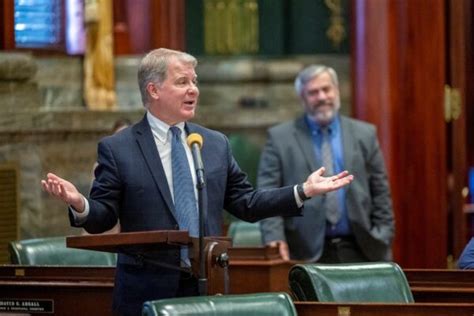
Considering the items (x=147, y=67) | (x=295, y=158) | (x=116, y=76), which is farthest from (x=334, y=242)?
(x=116, y=76)

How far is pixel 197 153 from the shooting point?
4.30m

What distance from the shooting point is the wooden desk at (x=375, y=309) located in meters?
4.24

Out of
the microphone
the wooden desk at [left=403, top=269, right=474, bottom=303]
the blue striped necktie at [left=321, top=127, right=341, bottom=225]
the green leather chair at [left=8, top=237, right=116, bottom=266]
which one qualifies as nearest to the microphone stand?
the microphone

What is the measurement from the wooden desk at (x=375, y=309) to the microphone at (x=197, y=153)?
0.50 metres

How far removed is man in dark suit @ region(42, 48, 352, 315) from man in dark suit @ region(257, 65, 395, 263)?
181 centimetres

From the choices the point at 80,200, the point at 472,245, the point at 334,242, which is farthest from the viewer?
the point at 334,242

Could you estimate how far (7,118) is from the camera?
25.2 ft

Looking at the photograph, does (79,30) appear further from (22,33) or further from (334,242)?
(334,242)

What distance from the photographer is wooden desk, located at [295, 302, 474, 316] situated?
167 inches

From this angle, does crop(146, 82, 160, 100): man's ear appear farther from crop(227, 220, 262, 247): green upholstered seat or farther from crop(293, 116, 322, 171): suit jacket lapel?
crop(227, 220, 262, 247): green upholstered seat

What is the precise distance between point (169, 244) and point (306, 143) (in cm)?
254

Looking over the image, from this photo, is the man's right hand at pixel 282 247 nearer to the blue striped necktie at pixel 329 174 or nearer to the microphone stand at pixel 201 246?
the blue striped necktie at pixel 329 174

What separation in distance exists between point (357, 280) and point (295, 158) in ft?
6.18

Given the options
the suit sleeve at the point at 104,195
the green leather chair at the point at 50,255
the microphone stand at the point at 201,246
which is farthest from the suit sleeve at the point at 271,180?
the microphone stand at the point at 201,246
